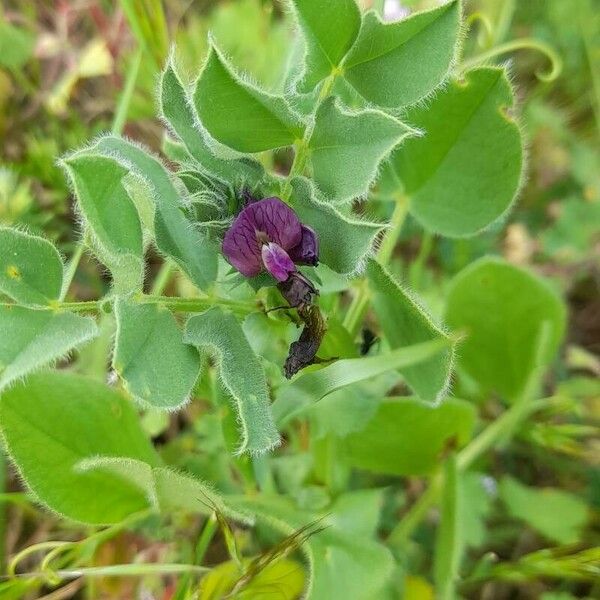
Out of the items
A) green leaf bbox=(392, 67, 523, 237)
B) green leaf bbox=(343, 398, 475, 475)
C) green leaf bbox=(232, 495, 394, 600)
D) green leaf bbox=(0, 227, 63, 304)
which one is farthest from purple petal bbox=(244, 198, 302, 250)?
green leaf bbox=(343, 398, 475, 475)

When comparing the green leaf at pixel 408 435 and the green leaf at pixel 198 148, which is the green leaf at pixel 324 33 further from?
the green leaf at pixel 408 435

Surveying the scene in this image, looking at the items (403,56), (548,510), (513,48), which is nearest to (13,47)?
(513,48)

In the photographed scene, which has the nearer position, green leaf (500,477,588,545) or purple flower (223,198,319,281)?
purple flower (223,198,319,281)

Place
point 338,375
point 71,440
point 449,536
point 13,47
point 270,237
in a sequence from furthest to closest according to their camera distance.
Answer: point 13,47 → point 449,536 → point 71,440 → point 338,375 → point 270,237

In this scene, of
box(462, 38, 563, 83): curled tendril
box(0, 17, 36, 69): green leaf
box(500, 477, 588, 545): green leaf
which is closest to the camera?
box(462, 38, 563, 83): curled tendril

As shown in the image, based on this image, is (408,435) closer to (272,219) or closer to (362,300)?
(362,300)

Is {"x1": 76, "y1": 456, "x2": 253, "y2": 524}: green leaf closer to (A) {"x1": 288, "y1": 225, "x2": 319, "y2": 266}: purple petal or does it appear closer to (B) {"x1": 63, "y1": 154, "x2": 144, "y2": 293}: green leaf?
(B) {"x1": 63, "y1": 154, "x2": 144, "y2": 293}: green leaf

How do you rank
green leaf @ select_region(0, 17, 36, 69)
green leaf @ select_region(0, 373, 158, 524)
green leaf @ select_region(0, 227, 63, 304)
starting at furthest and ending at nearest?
green leaf @ select_region(0, 17, 36, 69) < green leaf @ select_region(0, 373, 158, 524) < green leaf @ select_region(0, 227, 63, 304)
